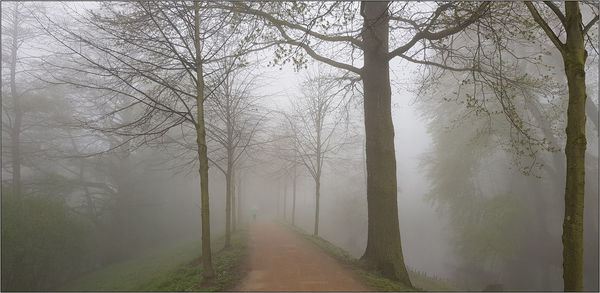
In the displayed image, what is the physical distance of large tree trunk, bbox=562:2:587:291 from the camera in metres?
3.93

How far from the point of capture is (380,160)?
7.73m

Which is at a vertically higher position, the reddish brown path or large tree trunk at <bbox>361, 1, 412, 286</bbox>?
large tree trunk at <bbox>361, 1, 412, 286</bbox>

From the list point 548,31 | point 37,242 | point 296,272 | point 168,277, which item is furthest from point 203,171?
point 37,242

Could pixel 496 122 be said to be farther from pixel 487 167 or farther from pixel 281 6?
pixel 281 6

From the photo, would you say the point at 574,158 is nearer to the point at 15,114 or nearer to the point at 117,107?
A: the point at 117,107

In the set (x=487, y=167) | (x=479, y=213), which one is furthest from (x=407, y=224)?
(x=479, y=213)

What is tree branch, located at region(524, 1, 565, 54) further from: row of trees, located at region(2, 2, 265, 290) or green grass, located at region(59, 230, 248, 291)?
green grass, located at region(59, 230, 248, 291)

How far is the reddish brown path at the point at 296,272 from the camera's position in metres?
6.20

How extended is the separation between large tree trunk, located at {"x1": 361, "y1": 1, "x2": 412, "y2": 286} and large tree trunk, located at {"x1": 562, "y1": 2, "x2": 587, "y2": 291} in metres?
3.56

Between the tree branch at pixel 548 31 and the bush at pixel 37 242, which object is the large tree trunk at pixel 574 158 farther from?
the bush at pixel 37 242

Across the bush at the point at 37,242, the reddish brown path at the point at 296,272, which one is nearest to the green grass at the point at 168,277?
the reddish brown path at the point at 296,272

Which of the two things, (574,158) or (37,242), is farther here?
(37,242)

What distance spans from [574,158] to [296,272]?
559 centimetres

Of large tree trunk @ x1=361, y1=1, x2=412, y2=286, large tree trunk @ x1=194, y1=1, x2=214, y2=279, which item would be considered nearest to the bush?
large tree trunk @ x1=194, y1=1, x2=214, y2=279
